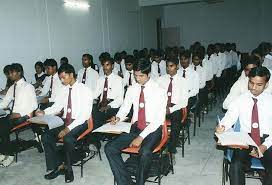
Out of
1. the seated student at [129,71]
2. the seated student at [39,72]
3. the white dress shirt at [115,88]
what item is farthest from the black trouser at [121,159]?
the seated student at [39,72]

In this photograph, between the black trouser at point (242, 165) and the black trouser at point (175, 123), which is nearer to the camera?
the black trouser at point (242, 165)

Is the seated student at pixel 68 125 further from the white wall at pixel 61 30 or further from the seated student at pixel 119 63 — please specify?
the seated student at pixel 119 63

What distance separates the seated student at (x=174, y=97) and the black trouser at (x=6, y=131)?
222cm

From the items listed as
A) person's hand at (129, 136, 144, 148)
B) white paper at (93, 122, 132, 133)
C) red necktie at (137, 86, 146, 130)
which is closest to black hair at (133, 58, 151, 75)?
red necktie at (137, 86, 146, 130)

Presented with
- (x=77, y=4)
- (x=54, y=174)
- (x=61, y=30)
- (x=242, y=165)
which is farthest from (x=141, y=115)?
(x=77, y=4)

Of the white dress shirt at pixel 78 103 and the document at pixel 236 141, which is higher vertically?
the white dress shirt at pixel 78 103

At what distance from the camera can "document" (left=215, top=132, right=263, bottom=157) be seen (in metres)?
2.71

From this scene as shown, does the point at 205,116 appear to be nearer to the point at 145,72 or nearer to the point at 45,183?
the point at 145,72

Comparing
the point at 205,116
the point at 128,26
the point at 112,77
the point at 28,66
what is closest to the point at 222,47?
the point at 205,116

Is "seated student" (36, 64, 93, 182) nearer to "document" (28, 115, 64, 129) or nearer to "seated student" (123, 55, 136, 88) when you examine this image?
"document" (28, 115, 64, 129)

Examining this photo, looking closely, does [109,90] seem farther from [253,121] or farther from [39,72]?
[253,121]

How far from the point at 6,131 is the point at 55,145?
1.10 metres

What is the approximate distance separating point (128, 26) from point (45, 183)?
8282 millimetres

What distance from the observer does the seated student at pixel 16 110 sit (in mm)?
4598
